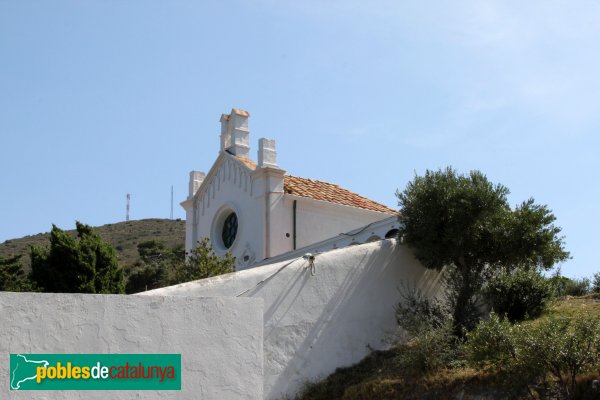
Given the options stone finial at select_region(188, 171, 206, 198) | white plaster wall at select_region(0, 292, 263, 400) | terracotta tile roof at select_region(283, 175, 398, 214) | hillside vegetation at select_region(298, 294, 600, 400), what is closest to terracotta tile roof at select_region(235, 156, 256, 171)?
terracotta tile roof at select_region(283, 175, 398, 214)

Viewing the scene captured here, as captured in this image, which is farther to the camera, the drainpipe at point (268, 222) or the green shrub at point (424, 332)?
the drainpipe at point (268, 222)

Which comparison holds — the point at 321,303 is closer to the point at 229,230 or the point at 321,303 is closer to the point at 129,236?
the point at 229,230

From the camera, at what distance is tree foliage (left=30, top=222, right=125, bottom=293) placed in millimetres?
23438

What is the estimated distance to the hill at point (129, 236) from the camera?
5788 cm

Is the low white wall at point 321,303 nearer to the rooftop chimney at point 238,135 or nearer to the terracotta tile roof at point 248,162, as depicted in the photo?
the terracotta tile roof at point 248,162

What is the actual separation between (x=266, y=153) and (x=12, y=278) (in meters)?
10.7

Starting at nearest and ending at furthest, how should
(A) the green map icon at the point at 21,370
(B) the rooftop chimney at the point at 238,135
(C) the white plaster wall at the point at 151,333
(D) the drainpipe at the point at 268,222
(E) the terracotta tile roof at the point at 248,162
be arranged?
(A) the green map icon at the point at 21,370, (C) the white plaster wall at the point at 151,333, (D) the drainpipe at the point at 268,222, (E) the terracotta tile roof at the point at 248,162, (B) the rooftop chimney at the point at 238,135

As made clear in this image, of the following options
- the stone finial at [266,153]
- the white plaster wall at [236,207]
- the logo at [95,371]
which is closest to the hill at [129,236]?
the white plaster wall at [236,207]

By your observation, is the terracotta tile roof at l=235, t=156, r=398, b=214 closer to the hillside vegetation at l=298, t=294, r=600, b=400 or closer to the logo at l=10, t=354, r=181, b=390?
the hillside vegetation at l=298, t=294, r=600, b=400

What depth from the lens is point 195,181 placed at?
94.3 feet

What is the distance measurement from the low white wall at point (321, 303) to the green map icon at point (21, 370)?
2.54m

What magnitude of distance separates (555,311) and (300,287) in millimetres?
5611

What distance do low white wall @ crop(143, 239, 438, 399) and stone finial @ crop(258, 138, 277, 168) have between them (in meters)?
8.58

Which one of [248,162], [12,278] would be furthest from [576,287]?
[12,278]
